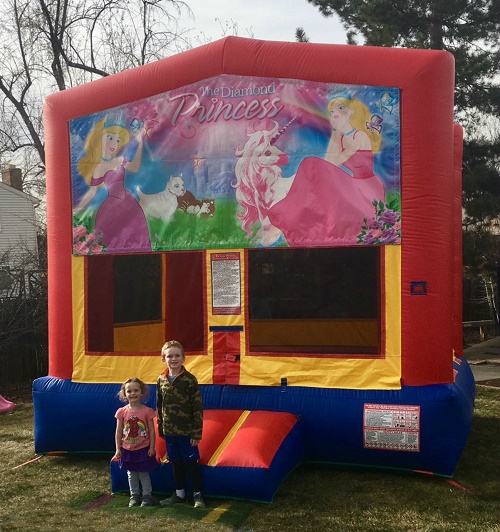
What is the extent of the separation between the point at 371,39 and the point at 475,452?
1054cm

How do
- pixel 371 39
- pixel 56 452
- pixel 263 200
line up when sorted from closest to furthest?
pixel 263 200 → pixel 56 452 → pixel 371 39

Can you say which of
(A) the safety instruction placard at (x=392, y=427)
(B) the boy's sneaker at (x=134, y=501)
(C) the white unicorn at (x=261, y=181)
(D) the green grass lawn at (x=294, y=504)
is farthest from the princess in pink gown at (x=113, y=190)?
(A) the safety instruction placard at (x=392, y=427)

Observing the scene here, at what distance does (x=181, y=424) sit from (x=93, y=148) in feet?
8.73

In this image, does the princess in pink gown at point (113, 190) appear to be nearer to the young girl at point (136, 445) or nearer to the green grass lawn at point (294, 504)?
the young girl at point (136, 445)

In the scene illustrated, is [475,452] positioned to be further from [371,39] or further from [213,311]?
[371,39]

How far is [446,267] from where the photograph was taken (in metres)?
5.65

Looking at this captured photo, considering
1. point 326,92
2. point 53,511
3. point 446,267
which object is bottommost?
point 53,511

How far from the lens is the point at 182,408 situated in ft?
16.7

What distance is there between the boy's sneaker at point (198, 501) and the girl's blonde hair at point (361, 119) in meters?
2.76

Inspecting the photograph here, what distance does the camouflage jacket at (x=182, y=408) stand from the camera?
5.07 meters

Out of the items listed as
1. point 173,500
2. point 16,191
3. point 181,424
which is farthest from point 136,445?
point 16,191

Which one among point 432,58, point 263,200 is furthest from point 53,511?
point 432,58

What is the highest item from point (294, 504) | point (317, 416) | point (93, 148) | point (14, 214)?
point (14, 214)

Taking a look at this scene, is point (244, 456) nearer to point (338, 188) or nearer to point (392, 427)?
point (392, 427)
